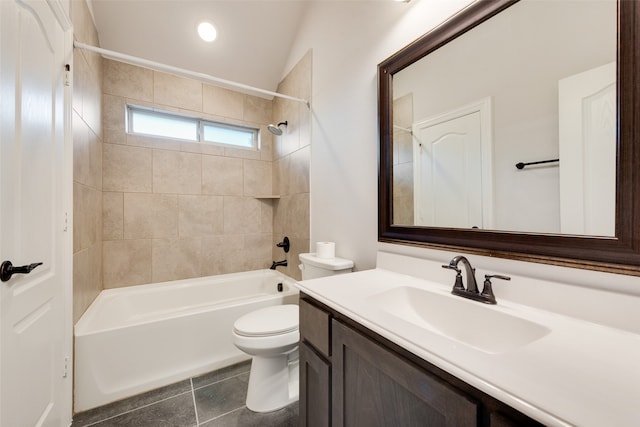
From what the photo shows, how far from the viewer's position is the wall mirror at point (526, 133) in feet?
2.24

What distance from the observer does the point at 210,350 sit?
1822mm

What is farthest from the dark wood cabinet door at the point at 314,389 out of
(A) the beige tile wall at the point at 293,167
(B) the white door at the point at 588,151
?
(A) the beige tile wall at the point at 293,167

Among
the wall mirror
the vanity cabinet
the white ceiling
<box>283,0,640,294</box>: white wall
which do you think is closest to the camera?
the vanity cabinet

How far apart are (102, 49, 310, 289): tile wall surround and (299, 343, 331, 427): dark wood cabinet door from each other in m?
1.30

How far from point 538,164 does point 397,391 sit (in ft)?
2.79

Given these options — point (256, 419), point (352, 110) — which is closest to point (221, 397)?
point (256, 419)

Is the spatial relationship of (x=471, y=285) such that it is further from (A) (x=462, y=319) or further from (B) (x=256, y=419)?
(B) (x=256, y=419)

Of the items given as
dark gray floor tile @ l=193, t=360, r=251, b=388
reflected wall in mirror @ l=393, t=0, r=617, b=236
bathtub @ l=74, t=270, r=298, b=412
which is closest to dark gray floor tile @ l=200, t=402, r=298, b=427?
dark gray floor tile @ l=193, t=360, r=251, b=388

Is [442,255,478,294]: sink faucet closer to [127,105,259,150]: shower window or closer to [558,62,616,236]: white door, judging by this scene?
[558,62,616,236]: white door

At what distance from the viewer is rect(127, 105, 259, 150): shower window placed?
2295 mm

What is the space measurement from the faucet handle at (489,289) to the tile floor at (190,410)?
1.22 metres

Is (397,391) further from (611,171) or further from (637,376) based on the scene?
(611,171)

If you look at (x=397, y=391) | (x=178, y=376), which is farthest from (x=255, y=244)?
(x=397, y=391)

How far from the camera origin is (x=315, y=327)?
951 mm
